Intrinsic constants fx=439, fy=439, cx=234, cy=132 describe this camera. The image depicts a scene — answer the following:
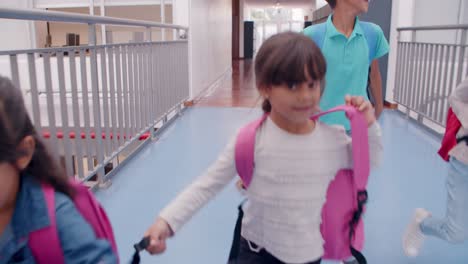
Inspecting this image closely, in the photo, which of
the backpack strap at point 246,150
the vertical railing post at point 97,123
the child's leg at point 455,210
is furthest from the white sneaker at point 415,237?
the vertical railing post at point 97,123

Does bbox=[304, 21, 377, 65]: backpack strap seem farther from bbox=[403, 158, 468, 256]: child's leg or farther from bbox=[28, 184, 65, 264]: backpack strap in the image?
bbox=[28, 184, 65, 264]: backpack strap

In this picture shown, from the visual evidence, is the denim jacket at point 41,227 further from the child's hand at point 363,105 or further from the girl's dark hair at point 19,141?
the child's hand at point 363,105

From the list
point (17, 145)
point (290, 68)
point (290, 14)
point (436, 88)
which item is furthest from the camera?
point (290, 14)

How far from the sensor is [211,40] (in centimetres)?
877

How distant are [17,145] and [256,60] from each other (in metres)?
0.57

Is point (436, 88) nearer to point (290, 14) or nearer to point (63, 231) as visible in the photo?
point (63, 231)

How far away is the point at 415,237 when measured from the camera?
6.53 feet

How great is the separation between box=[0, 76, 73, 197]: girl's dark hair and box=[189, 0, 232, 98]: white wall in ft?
18.5

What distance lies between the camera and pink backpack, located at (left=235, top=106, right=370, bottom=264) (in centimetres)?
105

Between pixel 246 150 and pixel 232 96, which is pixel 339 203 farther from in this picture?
pixel 232 96

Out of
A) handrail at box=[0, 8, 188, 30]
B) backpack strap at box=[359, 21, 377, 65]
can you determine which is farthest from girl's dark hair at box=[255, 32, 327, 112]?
handrail at box=[0, 8, 188, 30]

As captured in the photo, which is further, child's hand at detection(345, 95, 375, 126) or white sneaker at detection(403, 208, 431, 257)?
white sneaker at detection(403, 208, 431, 257)

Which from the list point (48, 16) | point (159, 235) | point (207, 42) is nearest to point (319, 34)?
point (159, 235)

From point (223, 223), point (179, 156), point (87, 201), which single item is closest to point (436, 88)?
point (179, 156)
